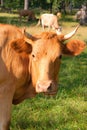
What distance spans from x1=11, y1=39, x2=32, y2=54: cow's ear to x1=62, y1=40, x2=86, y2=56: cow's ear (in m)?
0.50

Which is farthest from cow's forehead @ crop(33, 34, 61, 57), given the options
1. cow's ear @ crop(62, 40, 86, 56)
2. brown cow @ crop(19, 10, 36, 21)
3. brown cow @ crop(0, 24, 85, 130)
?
brown cow @ crop(19, 10, 36, 21)

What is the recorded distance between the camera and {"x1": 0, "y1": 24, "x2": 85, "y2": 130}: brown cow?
14.4 ft

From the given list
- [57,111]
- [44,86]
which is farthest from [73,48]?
[57,111]

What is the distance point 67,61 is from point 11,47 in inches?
217

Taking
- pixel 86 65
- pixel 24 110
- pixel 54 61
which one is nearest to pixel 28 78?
pixel 54 61

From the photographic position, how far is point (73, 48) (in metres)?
4.95

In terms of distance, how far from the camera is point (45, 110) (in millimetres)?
5895

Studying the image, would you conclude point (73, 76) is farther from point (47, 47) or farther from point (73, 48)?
point (47, 47)

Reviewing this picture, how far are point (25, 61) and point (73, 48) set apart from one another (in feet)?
2.37

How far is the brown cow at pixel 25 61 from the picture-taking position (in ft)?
Result: 14.4

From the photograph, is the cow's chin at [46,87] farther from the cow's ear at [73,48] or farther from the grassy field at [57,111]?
the grassy field at [57,111]

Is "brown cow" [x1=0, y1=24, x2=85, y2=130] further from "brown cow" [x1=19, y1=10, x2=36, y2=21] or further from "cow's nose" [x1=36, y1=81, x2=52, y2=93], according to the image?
"brown cow" [x1=19, y1=10, x2=36, y2=21]

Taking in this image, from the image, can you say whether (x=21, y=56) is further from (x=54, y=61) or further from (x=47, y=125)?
(x=47, y=125)

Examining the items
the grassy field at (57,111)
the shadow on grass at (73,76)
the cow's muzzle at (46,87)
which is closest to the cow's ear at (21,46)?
the cow's muzzle at (46,87)
